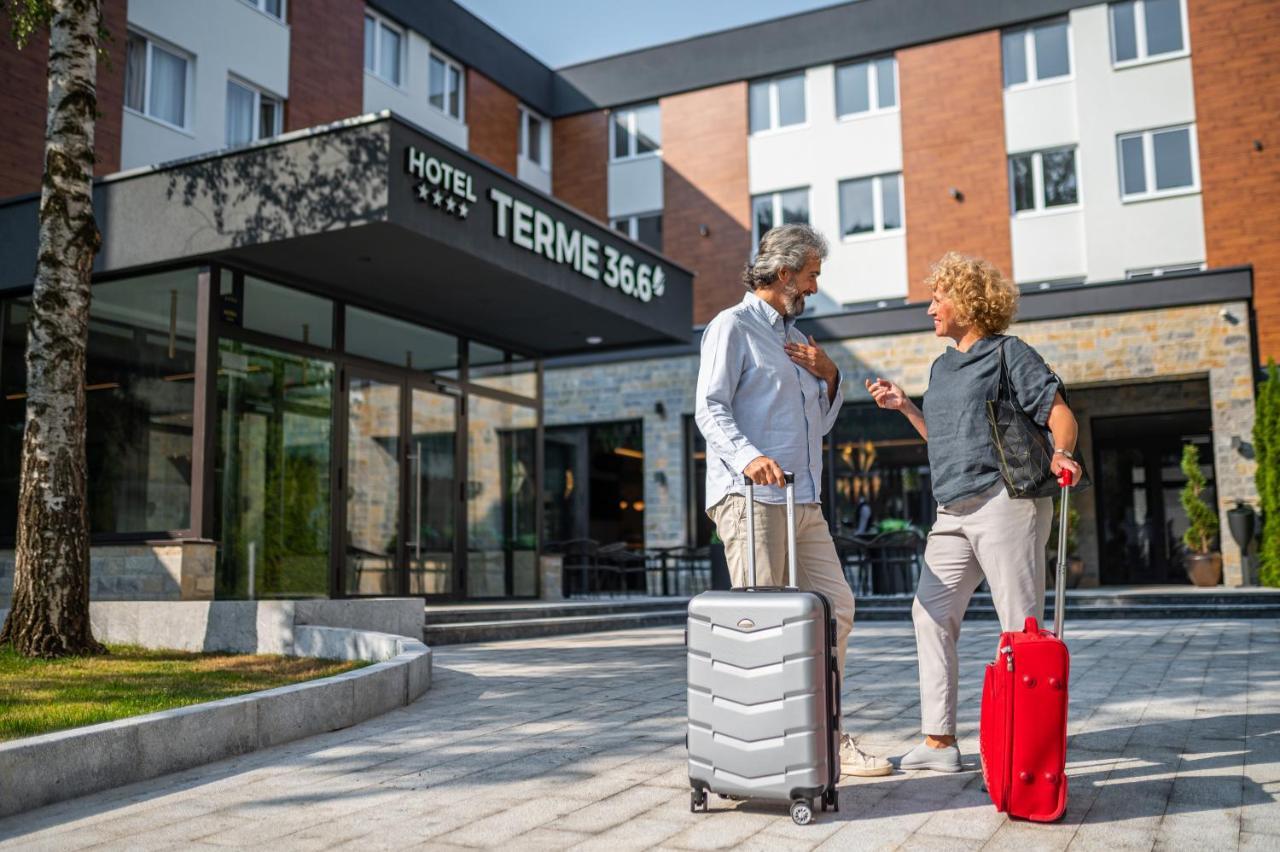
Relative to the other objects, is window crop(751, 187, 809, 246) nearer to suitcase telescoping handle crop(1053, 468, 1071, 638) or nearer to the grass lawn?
the grass lawn

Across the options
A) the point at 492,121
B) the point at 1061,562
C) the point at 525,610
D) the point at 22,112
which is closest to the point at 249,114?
the point at 22,112

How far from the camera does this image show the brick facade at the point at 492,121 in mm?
20500

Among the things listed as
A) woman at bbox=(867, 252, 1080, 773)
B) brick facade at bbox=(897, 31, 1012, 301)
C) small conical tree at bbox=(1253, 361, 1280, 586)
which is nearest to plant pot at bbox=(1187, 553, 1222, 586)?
small conical tree at bbox=(1253, 361, 1280, 586)

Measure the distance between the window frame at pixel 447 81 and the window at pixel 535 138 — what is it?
1.90m

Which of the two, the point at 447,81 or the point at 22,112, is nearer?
the point at 22,112

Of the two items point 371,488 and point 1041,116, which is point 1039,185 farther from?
point 371,488

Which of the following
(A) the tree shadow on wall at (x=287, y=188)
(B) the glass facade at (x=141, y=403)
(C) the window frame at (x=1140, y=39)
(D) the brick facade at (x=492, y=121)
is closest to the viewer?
(A) the tree shadow on wall at (x=287, y=188)

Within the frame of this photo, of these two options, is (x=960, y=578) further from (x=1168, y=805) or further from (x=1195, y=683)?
(x=1195, y=683)

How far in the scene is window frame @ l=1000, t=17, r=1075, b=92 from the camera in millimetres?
18703

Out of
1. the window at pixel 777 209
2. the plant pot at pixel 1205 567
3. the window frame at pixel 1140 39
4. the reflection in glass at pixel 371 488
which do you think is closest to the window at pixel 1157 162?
the window frame at pixel 1140 39

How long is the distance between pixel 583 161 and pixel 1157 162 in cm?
1066

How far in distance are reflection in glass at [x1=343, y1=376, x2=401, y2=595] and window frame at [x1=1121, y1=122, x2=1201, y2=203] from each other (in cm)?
1307

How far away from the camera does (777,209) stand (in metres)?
20.8

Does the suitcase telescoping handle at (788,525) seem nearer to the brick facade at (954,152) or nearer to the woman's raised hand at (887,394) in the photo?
the woman's raised hand at (887,394)
